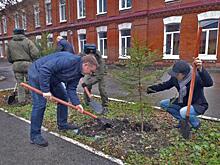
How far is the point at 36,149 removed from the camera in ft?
11.9

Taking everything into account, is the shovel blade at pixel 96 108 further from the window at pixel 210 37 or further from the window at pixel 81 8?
the window at pixel 81 8

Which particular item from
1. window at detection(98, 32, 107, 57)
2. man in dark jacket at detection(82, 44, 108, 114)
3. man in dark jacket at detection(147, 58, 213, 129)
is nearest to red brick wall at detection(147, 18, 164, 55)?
window at detection(98, 32, 107, 57)

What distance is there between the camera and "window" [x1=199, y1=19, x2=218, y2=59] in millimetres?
12289

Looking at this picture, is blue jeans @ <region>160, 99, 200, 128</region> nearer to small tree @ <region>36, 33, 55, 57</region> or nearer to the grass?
the grass

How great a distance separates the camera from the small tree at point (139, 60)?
371 cm

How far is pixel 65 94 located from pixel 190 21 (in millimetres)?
10890

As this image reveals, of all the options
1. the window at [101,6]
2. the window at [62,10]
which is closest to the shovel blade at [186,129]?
the window at [101,6]

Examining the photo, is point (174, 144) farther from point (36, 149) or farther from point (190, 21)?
point (190, 21)

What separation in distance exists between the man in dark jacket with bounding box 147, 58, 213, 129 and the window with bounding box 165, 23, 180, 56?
10235 millimetres

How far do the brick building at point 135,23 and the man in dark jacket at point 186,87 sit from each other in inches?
188

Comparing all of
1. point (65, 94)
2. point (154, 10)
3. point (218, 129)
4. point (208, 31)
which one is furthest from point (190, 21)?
point (65, 94)

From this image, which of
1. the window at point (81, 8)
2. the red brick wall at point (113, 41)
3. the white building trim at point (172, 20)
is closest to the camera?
the white building trim at point (172, 20)

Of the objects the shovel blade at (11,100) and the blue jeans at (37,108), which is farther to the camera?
the shovel blade at (11,100)

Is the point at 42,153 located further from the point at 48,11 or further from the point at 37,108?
the point at 48,11
